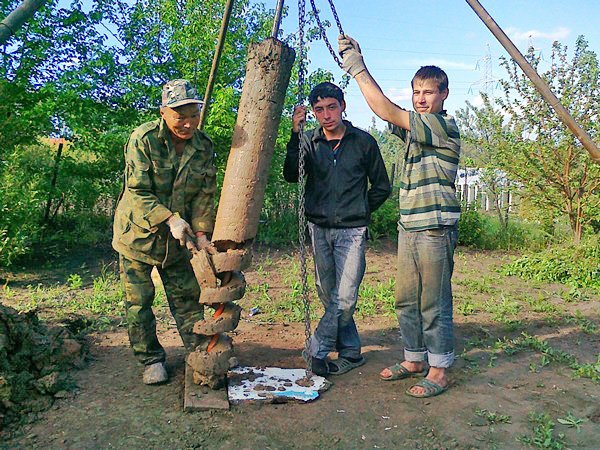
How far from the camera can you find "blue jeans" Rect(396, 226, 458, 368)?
4059 mm

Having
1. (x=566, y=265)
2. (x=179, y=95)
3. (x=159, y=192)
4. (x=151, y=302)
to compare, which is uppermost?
(x=179, y=95)

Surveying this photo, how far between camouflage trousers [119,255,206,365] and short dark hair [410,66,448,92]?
2.18 m

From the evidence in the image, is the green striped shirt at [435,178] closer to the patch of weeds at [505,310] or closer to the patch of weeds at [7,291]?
the patch of weeds at [505,310]

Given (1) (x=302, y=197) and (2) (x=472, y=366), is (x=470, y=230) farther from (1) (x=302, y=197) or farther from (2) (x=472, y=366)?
(1) (x=302, y=197)

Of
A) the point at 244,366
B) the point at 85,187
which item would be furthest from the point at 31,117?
the point at 244,366

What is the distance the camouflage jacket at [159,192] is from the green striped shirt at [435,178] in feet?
4.87


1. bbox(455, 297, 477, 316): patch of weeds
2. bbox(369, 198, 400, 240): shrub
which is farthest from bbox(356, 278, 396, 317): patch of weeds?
bbox(369, 198, 400, 240): shrub

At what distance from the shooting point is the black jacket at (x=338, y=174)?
446cm

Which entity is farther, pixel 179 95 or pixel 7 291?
pixel 7 291

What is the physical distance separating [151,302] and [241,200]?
108cm

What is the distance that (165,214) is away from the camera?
12.7 ft

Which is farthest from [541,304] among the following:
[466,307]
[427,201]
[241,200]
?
[241,200]

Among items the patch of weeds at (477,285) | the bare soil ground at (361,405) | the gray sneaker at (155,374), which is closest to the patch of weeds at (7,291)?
the bare soil ground at (361,405)

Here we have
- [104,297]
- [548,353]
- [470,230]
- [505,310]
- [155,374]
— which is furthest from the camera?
[470,230]
